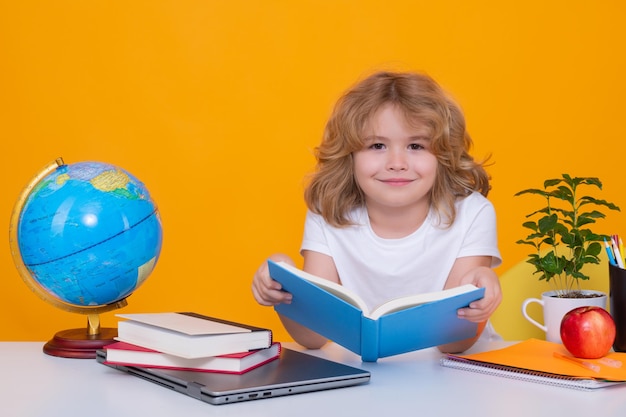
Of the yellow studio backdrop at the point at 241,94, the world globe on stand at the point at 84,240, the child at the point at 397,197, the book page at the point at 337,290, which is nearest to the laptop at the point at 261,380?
the book page at the point at 337,290

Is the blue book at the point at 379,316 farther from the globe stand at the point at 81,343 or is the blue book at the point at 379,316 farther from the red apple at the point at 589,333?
the globe stand at the point at 81,343

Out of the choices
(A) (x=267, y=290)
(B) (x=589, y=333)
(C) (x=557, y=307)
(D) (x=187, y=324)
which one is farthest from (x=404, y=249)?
(D) (x=187, y=324)

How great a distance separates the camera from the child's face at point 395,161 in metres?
2.20

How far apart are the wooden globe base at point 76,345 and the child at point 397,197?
2.30 ft

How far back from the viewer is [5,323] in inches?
149

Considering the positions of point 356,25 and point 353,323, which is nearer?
point 353,323

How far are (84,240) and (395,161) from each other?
80cm

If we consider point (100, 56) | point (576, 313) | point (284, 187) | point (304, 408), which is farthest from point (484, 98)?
point (304, 408)

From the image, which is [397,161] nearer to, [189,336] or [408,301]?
[408,301]

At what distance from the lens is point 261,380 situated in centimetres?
150

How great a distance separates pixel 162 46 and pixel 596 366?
8.67ft

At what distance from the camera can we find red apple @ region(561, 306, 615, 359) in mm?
1673

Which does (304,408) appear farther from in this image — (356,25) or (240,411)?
(356,25)

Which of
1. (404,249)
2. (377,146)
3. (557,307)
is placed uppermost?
(377,146)
